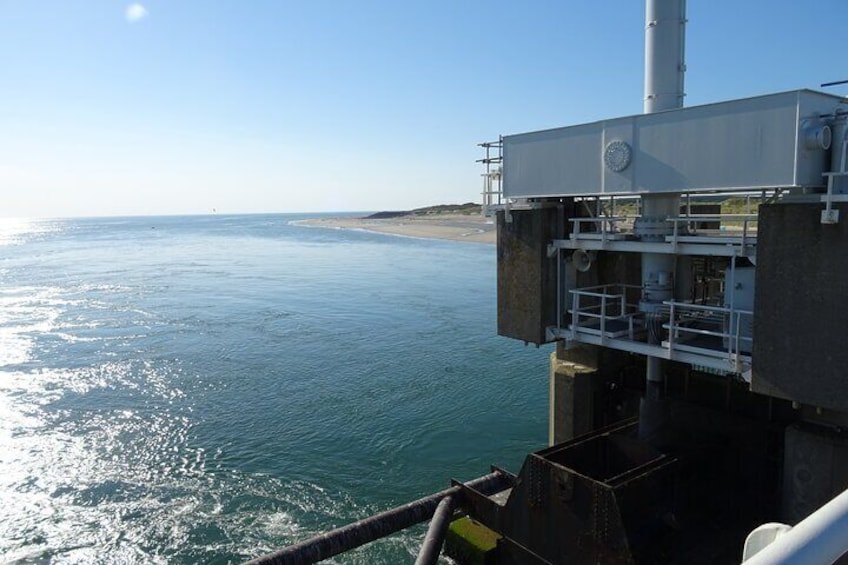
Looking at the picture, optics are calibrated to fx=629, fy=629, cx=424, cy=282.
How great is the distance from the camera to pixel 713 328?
39.9 feet

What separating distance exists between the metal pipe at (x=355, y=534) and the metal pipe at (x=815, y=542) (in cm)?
911

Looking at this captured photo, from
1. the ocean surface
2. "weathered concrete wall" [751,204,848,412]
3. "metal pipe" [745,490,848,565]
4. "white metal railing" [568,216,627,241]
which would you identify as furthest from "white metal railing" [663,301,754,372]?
"metal pipe" [745,490,848,565]

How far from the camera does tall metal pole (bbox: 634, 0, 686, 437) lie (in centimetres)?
1143

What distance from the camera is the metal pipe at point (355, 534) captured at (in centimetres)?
1017

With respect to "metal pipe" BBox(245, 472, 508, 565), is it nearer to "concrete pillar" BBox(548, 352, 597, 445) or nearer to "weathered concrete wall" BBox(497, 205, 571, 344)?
"concrete pillar" BBox(548, 352, 597, 445)

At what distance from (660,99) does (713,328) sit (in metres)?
4.48

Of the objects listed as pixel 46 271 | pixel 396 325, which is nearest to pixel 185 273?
pixel 46 271

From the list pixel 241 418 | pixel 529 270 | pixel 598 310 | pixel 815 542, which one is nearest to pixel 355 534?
pixel 529 270

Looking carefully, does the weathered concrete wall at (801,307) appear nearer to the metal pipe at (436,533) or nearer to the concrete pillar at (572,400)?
the concrete pillar at (572,400)

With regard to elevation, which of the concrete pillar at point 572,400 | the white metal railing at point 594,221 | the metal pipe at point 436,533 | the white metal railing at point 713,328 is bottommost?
the metal pipe at point 436,533

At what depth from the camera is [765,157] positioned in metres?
9.31

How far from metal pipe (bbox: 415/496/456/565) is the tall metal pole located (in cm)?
492

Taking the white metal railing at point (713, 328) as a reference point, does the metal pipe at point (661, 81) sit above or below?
above

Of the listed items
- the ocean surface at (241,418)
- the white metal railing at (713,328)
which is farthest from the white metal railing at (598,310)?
the ocean surface at (241,418)
